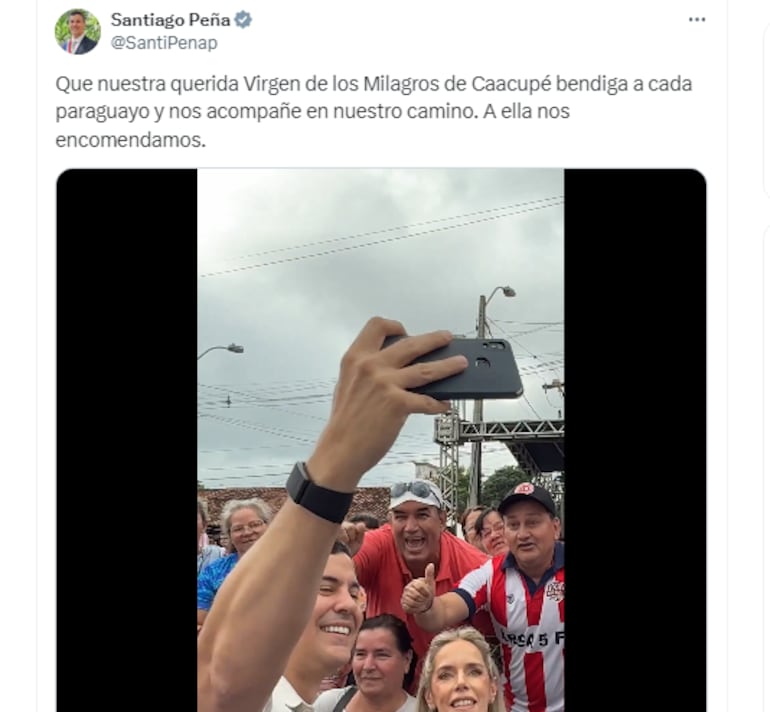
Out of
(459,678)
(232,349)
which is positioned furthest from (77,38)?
(459,678)

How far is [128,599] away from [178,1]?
1737mm

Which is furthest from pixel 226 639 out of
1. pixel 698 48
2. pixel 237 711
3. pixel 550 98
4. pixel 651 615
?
pixel 698 48

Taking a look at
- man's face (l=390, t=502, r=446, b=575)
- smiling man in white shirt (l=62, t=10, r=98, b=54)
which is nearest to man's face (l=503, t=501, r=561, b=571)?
man's face (l=390, t=502, r=446, b=575)

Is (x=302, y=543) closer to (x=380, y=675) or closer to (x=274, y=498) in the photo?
(x=274, y=498)

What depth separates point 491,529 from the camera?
338 centimetres

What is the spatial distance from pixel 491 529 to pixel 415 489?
0.95 feet

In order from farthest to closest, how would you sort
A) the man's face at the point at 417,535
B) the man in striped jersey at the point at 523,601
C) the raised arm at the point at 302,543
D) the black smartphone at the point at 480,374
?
the man's face at the point at 417,535
the man in striped jersey at the point at 523,601
the black smartphone at the point at 480,374
the raised arm at the point at 302,543

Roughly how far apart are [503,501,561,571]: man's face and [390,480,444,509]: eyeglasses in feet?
0.83

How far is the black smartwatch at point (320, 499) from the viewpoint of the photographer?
2.99 m

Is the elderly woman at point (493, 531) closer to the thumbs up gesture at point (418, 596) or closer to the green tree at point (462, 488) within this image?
the green tree at point (462, 488)

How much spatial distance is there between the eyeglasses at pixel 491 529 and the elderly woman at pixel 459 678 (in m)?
0.32

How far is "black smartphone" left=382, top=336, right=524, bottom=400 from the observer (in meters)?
3.08

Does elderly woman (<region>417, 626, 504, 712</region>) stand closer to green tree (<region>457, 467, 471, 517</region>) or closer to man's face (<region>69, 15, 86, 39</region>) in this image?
green tree (<region>457, 467, 471, 517</region>)

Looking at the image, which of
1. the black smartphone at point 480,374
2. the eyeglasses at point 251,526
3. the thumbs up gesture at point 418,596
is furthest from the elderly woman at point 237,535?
the black smartphone at point 480,374
